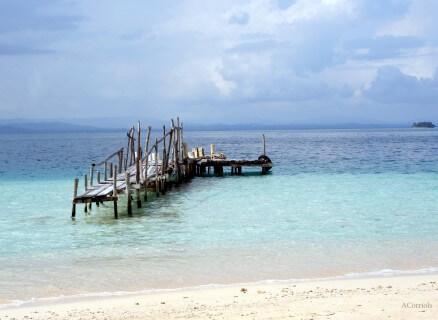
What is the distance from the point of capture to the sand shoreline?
29.7 ft

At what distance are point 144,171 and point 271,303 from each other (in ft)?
74.4

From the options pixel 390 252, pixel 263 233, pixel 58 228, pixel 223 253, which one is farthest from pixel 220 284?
pixel 58 228

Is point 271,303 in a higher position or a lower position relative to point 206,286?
higher

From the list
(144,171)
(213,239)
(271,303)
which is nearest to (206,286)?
(271,303)

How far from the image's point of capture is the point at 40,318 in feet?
31.1

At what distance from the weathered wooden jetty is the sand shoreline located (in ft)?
36.5

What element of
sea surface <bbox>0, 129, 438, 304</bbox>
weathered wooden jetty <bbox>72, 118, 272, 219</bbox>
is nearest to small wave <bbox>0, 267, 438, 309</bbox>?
sea surface <bbox>0, 129, 438, 304</bbox>

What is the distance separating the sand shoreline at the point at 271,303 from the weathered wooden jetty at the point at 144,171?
11.1 m

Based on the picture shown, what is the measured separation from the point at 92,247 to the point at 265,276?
6.03m

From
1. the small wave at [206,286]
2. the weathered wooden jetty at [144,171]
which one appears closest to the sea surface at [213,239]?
the small wave at [206,286]

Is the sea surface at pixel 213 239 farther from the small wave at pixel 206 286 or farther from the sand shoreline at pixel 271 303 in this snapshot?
the sand shoreline at pixel 271 303

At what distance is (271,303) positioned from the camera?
32.5 feet

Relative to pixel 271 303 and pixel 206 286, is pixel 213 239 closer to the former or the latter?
pixel 206 286

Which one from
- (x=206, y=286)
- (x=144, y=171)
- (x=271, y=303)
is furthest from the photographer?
(x=144, y=171)
